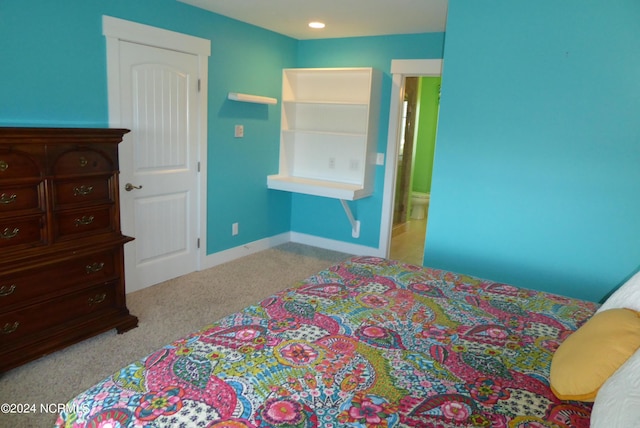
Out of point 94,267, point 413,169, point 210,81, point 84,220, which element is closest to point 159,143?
point 210,81

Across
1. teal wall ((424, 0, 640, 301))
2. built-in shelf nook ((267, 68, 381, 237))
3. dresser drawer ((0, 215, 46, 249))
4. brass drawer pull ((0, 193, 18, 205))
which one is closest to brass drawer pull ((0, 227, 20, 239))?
dresser drawer ((0, 215, 46, 249))

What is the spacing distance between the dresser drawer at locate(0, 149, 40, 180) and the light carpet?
1043 mm

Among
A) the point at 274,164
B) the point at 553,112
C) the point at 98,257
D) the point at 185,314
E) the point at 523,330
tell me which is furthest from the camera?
the point at 274,164

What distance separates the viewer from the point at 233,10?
3641 mm

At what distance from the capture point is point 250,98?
13.4ft

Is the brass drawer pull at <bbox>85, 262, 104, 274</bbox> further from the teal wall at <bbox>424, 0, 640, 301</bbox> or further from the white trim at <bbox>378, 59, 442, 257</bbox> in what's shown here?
the white trim at <bbox>378, 59, 442, 257</bbox>

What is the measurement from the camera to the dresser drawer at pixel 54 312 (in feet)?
7.63

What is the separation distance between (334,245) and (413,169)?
2393mm

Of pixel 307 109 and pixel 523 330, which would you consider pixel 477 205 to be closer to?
pixel 523 330

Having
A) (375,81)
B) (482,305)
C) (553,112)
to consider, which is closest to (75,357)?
(482,305)

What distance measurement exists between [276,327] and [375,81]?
319 centimetres

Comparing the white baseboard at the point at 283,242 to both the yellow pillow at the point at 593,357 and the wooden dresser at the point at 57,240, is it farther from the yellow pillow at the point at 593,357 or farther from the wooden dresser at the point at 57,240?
the yellow pillow at the point at 593,357

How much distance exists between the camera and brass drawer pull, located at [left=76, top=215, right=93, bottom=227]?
8.45ft

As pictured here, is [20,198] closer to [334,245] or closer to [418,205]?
[334,245]
